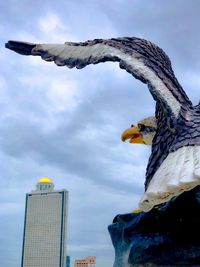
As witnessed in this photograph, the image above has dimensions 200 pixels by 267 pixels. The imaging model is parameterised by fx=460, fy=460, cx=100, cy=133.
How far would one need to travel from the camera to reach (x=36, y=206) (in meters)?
46.6

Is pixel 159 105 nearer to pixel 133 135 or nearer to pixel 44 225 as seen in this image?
pixel 133 135

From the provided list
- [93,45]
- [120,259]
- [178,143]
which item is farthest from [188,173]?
[93,45]

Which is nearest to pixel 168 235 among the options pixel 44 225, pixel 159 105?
pixel 159 105

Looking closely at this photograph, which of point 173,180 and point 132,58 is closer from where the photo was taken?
point 173,180

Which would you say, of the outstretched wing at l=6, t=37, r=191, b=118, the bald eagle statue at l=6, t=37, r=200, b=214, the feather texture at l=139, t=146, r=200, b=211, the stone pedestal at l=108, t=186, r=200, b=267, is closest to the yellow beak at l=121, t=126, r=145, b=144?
the bald eagle statue at l=6, t=37, r=200, b=214

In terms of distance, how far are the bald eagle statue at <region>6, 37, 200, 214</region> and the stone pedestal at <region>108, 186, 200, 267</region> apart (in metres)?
0.25

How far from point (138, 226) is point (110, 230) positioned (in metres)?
0.39

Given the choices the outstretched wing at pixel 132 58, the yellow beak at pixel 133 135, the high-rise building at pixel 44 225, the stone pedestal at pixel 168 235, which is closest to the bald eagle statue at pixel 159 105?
the outstretched wing at pixel 132 58

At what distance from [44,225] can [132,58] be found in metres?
43.2

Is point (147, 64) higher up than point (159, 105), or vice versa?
point (147, 64)

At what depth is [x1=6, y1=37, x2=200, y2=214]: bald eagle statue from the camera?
2.94 m

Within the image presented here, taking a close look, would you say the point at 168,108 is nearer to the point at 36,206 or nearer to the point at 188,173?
the point at 188,173

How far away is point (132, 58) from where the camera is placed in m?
4.36

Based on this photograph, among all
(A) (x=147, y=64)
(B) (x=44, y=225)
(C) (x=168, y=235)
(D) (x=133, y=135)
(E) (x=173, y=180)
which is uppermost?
(B) (x=44, y=225)
